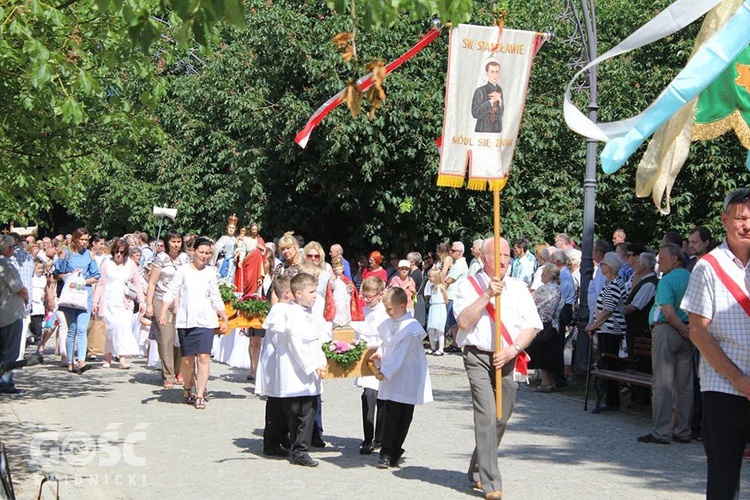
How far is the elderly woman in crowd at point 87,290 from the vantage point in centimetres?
1599

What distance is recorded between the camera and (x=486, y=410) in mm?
8141

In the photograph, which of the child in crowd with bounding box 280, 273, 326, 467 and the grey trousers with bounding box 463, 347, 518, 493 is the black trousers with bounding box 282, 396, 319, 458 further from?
the grey trousers with bounding box 463, 347, 518, 493

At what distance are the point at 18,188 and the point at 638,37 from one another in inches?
329

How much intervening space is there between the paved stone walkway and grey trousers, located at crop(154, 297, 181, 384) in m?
0.56

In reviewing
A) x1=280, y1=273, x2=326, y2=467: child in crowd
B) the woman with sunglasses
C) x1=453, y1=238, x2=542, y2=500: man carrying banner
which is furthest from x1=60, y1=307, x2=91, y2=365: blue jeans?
x1=453, y1=238, x2=542, y2=500: man carrying banner

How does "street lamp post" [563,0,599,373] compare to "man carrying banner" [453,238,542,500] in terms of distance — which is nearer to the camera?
"man carrying banner" [453,238,542,500]

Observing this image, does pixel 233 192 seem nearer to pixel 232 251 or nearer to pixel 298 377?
pixel 232 251

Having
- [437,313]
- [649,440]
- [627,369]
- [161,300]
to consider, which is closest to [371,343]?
[649,440]

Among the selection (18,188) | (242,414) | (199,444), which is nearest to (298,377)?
(199,444)

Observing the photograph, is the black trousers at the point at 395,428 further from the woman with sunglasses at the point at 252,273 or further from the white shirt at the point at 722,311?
the woman with sunglasses at the point at 252,273

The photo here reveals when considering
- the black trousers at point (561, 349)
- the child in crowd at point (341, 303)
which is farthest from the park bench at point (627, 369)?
the child in crowd at point (341, 303)

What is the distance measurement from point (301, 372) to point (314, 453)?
106 centimetres

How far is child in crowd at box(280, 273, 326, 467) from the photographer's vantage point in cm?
933

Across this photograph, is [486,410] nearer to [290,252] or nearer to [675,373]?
[675,373]
